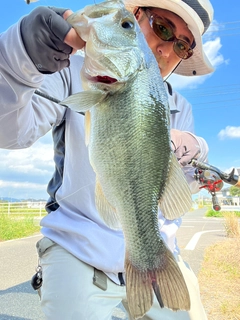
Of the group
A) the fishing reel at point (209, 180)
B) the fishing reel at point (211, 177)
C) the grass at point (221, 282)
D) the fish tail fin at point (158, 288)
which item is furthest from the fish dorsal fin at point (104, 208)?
the grass at point (221, 282)

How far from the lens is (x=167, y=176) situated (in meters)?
1.14

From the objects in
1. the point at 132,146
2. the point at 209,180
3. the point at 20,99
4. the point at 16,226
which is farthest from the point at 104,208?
the point at 16,226

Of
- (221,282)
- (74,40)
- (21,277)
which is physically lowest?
(21,277)

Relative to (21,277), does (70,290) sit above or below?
above

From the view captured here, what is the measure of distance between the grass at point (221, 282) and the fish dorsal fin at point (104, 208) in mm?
3327

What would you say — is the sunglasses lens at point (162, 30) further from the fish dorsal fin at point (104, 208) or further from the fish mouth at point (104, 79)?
the fish dorsal fin at point (104, 208)

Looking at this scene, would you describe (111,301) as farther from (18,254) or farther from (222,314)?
(18,254)

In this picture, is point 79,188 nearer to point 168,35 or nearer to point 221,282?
point 168,35

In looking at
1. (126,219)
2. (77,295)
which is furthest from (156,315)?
(126,219)

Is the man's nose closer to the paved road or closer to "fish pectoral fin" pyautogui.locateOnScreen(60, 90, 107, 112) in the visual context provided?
"fish pectoral fin" pyautogui.locateOnScreen(60, 90, 107, 112)

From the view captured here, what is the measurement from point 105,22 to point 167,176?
0.56 meters

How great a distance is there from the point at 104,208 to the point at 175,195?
10.1 inches

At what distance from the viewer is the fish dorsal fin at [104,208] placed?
3.71 feet

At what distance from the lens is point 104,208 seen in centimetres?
114
